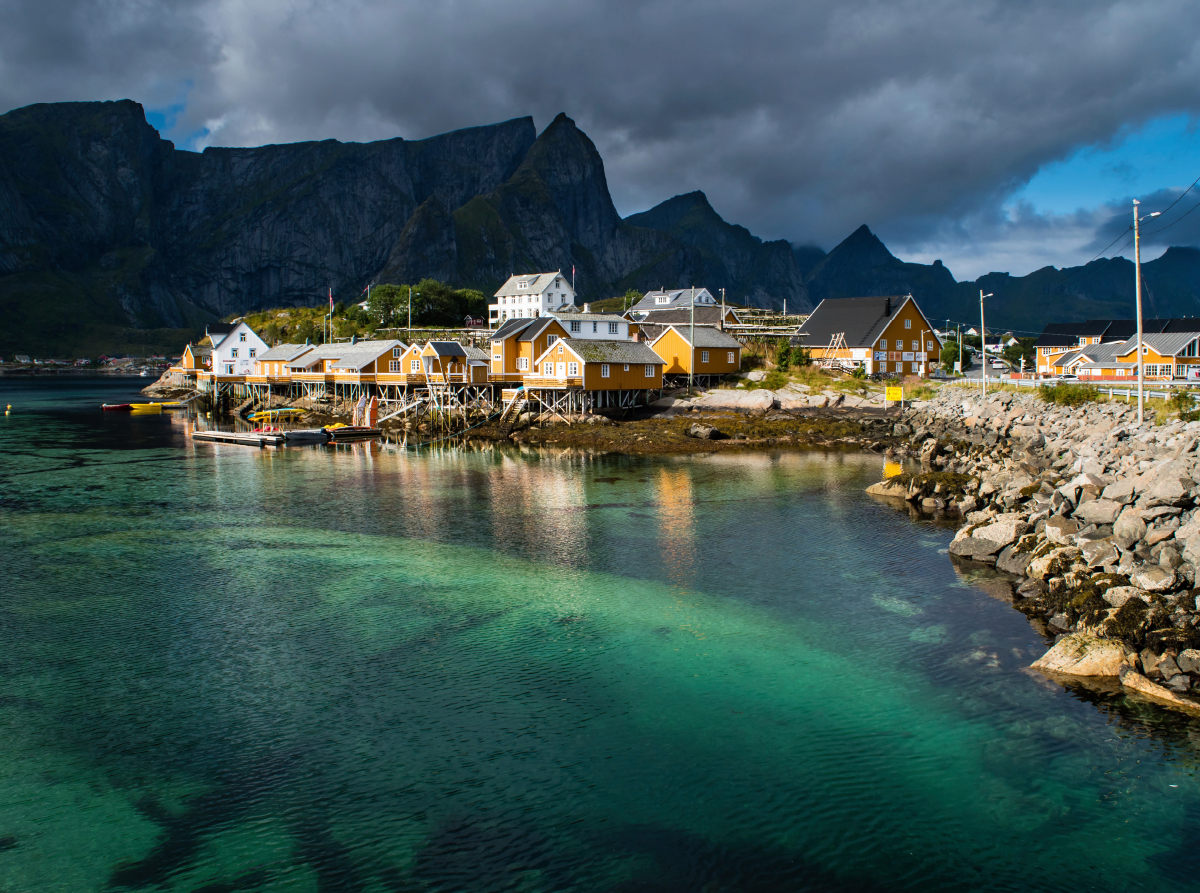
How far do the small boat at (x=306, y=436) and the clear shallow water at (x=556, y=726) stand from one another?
101 ft

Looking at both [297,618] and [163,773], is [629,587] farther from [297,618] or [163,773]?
[163,773]

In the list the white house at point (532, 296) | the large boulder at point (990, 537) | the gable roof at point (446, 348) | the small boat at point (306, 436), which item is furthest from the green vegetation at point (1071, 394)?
the white house at point (532, 296)

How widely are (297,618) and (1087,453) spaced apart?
24.7 metres

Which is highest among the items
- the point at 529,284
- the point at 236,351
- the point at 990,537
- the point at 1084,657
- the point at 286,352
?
the point at 529,284

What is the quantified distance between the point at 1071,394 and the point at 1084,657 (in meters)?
27.1

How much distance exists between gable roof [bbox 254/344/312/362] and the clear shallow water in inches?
2137

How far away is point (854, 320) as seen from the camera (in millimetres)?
69812

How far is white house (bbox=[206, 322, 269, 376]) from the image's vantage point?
278 feet

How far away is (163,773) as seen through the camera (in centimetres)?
1167

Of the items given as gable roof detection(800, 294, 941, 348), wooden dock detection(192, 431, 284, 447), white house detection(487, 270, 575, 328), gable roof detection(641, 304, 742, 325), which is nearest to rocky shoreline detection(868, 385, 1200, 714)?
gable roof detection(800, 294, 941, 348)

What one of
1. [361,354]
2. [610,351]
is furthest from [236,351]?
[610,351]

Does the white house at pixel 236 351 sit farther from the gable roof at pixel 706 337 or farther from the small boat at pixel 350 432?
the gable roof at pixel 706 337

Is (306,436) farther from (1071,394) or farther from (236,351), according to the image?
(1071,394)

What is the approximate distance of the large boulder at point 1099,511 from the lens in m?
18.9
